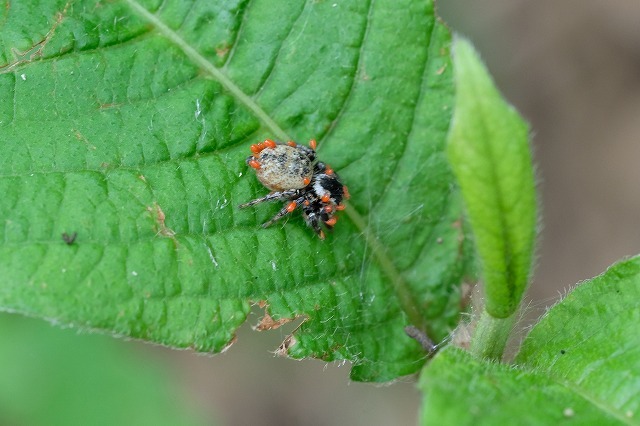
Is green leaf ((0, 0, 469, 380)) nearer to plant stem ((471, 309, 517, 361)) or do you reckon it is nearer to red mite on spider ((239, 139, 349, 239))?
red mite on spider ((239, 139, 349, 239))

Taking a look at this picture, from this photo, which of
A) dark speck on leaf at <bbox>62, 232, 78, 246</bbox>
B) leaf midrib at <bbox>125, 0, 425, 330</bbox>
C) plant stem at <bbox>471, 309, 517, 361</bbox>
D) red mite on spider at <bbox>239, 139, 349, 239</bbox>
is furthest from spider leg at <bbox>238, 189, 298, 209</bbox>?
plant stem at <bbox>471, 309, 517, 361</bbox>

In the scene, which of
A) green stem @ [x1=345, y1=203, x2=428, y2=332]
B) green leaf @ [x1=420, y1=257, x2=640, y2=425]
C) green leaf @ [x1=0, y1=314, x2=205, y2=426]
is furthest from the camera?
green leaf @ [x1=0, y1=314, x2=205, y2=426]

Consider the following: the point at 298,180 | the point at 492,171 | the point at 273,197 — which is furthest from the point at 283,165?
the point at 492,171

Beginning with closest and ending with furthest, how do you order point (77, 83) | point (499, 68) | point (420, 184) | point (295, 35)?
point (77, 83)
point (295, 35)
point (420, 184)
point (499, 68)

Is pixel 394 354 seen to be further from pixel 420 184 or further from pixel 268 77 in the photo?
pixel 268 77

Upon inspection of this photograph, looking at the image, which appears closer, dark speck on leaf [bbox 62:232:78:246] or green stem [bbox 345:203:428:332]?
dark speck on leaf [bbox 62:232:78:246]

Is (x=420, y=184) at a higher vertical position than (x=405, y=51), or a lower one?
lower

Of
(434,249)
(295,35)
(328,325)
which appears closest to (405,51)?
(295,35)
